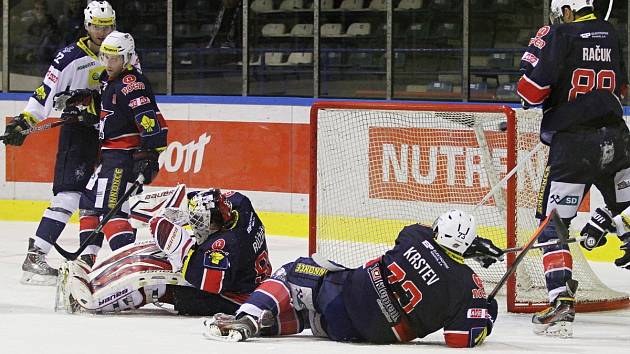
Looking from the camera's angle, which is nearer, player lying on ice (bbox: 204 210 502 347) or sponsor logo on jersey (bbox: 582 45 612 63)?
player lying on ice (bbox: 204 210 502 347)

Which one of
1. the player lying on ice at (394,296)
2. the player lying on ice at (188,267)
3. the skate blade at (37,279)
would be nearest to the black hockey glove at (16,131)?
the skate blade at (37,279)

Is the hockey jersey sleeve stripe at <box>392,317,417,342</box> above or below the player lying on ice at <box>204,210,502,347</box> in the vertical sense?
below

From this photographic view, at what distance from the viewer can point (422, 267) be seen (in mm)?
5113

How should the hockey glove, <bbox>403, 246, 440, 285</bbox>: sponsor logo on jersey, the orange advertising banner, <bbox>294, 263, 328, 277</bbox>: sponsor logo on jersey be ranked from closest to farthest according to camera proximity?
1. <bbox>403, 246, 440, 285</bbox>: sponsor logo on jersey
2. <bbox>294, 263, 328, 277</bbox>: sponsor logo on jersey
3. the hockey glove
4. the orange advertising banner

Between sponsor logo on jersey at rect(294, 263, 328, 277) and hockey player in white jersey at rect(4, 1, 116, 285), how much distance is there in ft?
7.13

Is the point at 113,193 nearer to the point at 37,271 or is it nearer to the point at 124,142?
the point at 124,142

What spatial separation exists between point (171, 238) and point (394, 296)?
112cm

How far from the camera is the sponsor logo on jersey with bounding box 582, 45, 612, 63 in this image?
5809 millimetres

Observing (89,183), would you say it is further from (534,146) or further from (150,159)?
(534,146)

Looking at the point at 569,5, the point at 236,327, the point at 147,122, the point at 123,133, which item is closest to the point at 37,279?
the point at 123,133

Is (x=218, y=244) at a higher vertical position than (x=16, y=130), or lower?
lower

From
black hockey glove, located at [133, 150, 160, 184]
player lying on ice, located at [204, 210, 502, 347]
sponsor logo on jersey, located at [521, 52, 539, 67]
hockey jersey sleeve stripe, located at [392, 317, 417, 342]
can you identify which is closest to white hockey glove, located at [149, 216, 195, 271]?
player lying on ice, located at [204, 210, 502, 347]

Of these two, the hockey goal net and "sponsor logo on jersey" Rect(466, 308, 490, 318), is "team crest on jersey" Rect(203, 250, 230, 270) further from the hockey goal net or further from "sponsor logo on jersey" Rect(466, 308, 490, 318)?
the hockey goal net

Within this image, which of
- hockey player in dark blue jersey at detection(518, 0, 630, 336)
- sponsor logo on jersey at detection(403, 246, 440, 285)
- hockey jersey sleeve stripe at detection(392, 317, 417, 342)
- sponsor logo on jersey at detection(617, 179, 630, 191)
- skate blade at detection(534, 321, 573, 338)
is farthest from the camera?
sponsor logo on jersey at detection(617, 179, 630, 191)
